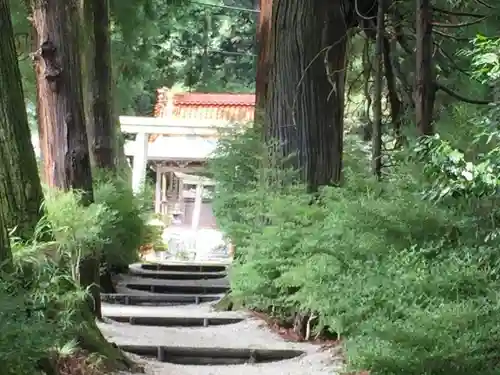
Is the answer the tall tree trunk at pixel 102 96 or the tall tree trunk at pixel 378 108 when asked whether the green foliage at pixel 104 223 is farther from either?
the tall tree trunk at pixel 378 108

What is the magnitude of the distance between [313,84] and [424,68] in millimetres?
2172

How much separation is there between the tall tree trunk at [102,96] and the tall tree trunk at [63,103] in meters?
3.93

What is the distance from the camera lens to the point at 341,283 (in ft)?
16.1

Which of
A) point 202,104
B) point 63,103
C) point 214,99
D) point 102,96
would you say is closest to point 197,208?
point 202,104

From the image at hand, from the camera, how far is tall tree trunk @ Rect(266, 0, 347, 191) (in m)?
8.12

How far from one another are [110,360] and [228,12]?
20460 mm

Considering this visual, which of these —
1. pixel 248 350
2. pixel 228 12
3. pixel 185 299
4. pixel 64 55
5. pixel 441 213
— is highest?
pixel 228 12

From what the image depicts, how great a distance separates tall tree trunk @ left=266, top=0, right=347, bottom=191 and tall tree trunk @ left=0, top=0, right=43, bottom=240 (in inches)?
123

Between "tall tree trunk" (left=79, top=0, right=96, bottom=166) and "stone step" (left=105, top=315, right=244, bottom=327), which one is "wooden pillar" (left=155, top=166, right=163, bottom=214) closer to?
"tall tree trunk" (left=79, top=0, right=96, bottom=166)

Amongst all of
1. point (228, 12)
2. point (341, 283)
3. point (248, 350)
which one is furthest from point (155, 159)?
point (341, 283)

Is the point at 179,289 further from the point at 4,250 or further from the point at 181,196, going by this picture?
the point at 181,196

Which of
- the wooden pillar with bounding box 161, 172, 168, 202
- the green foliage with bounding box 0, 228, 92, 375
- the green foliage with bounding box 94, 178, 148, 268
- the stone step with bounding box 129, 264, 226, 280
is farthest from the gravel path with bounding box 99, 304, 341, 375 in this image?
the wooden pillar with bounding box 161, 172, 168, 202

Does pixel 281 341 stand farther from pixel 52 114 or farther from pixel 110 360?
pixel 52 114

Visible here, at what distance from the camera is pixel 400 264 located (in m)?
4.45
